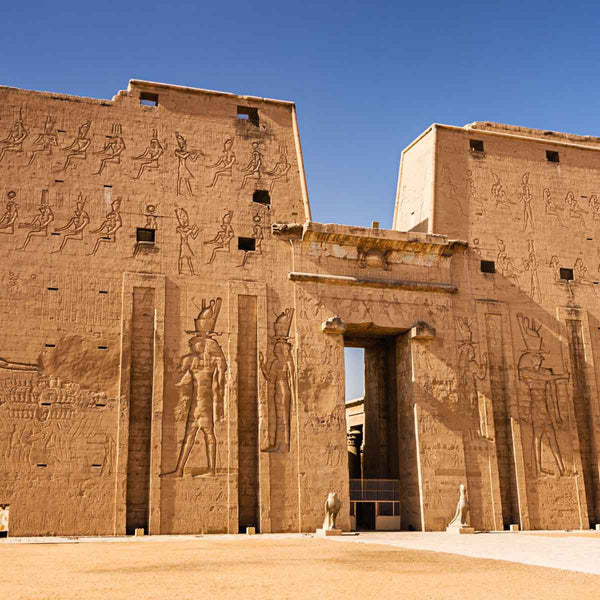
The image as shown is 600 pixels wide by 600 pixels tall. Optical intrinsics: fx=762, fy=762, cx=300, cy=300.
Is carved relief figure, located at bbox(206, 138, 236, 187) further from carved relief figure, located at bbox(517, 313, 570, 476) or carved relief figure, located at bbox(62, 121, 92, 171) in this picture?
carved relief figure, located at bbox(517, 313, 570, 476)

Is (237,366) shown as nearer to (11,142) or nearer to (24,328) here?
(24,328)

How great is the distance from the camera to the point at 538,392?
61.6ft

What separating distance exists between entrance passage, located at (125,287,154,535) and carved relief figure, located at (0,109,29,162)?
4100 millimetres

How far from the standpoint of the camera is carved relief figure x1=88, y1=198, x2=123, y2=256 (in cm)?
1658

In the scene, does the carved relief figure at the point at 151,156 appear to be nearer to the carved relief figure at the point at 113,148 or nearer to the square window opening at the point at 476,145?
the carved relief figure at the point at 113,148

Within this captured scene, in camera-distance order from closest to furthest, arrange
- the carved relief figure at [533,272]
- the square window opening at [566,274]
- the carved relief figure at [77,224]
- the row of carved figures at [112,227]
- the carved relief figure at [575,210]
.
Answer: the row of carved figures at [112,227]
the carved relief figure at [77,224]
the carved relief figure at [533,272]
the square window opening at [566,274]
the carved relief figure at [575,210]

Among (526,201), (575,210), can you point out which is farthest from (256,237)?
(575,210)

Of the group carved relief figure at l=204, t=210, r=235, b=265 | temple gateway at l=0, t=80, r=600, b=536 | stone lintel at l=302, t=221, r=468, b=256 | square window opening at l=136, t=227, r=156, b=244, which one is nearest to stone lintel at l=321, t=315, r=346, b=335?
temple gateway at l=0, t=80, r=600, b=536

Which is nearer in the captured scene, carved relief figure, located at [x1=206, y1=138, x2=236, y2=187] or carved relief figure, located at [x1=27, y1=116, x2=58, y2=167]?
carved relief figure, located at [x1=27, y1=116, x2=58, y2=167]

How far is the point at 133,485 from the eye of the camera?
15469 mm

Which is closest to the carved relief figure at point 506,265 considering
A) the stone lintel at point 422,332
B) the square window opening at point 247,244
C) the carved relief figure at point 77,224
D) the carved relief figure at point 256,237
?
the stone lintel at point 422,332

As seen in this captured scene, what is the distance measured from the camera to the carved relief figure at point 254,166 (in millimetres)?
18125

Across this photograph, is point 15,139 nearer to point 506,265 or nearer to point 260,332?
point 260,332

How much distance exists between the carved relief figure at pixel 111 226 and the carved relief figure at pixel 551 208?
11194 mm
